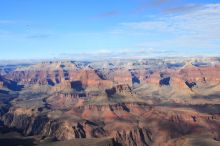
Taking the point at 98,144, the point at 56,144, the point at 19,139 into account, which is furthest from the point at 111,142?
the point at 19,139

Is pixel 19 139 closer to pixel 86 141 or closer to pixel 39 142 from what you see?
pixel 39 142

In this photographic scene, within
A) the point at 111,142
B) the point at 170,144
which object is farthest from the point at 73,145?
the point at 170,144

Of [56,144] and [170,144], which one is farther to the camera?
[170,144]

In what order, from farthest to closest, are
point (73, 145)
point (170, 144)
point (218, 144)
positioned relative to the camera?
point (170, 144) → point (218, 144) → point (73, 145)

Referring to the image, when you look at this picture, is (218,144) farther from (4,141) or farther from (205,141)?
(4,141)

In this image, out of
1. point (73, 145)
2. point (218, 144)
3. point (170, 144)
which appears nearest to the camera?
point (73, 145)

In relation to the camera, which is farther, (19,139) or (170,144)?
(170,144)

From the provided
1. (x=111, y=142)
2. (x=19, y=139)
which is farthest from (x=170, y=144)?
(x=19, y=139)
